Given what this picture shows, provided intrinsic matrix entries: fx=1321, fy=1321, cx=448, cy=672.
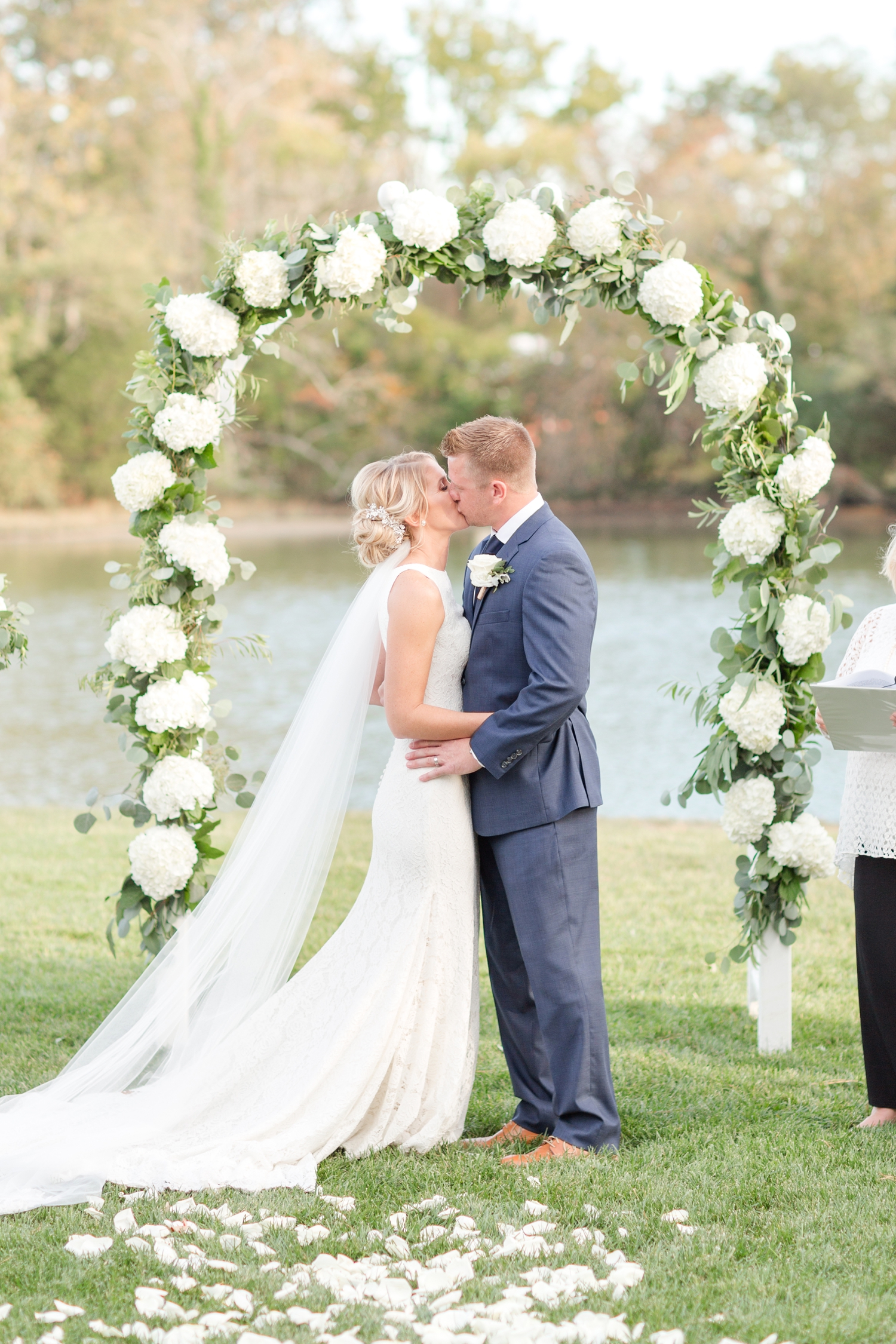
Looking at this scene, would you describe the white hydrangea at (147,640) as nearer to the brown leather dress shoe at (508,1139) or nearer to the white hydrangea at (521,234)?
the white hydrangea at (521,234)

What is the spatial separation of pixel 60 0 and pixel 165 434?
4141 cm

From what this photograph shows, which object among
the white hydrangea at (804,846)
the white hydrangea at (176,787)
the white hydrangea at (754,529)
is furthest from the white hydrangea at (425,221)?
the white hydrangea at (804,846)

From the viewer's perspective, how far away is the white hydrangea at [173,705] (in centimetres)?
476

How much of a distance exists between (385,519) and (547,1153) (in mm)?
1952

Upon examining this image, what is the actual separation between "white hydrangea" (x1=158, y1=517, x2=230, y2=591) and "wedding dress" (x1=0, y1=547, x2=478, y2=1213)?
0.84 meters

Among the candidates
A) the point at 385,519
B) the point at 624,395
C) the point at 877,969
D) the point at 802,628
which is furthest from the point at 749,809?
the point at 385,519

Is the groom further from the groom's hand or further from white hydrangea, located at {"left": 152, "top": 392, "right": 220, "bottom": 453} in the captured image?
white hydrangea, located at {"left": 152, "top": 392, "right": 220, "bottom": 453}

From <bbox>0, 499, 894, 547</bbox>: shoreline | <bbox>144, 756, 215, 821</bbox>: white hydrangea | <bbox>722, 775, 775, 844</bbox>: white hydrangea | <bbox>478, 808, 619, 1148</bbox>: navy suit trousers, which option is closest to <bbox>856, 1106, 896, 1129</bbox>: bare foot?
<bbox>478, 808, 619, 1148</bbox>: navy suit trousers

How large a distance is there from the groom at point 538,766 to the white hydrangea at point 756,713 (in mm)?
954

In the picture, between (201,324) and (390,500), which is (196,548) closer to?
(201,324)

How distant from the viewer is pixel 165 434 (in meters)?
4.76

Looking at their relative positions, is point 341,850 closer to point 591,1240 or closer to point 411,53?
point 591,1240

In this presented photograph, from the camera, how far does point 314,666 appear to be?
1734cm

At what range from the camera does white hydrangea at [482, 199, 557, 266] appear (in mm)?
4555
